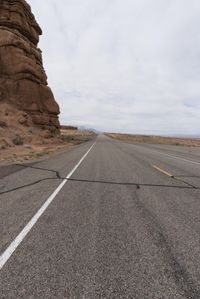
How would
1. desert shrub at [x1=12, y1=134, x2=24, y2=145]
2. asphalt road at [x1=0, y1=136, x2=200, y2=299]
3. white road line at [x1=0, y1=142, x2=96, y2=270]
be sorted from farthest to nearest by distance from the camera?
desert shrub at [x1=12, y1=134, x2=24, y2=145] < white road line at [x1=0, y1=142, x2=96, y2=270] < asphalt road at [x1=0, y1=136, x2=200, y2=299]

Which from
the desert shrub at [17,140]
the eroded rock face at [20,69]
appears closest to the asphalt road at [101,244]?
the desert shrub at [17,140]

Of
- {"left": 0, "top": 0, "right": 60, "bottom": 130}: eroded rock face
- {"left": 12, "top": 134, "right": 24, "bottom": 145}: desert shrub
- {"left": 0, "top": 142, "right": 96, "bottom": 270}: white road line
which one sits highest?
{"left": 0, "top": 0, "right": 60, "bottom": 130}: eroded rock face

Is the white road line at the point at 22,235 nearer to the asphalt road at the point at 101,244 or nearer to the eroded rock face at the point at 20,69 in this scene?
the asphalt road at the point at 101,244

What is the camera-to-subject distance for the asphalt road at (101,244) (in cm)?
257

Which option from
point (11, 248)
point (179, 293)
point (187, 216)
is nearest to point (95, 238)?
point (11, 248)

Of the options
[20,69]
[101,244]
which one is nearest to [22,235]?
[101,244]

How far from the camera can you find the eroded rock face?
3459 cm

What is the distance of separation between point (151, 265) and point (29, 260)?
165 cm

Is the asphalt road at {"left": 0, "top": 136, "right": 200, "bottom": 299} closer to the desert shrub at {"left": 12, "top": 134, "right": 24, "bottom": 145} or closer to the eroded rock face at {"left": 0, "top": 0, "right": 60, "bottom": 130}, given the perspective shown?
the desert shrub at {"left": 12, "top": 134, "right": 24, "bottom": 145}

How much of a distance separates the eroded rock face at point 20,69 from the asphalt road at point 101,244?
A: 28561 millimetres

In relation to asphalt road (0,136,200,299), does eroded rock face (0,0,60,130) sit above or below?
above

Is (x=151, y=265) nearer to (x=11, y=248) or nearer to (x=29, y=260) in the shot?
(x=29, y=260)

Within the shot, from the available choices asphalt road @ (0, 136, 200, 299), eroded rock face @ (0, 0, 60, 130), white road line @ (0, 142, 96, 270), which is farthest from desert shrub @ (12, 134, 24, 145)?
white road line @ (0, 142, 96, 270)

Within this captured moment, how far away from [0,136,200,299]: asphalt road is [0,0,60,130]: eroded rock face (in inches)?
1124
